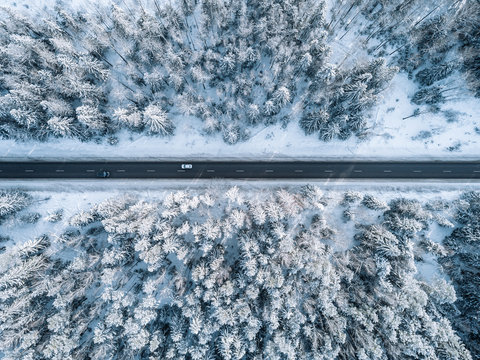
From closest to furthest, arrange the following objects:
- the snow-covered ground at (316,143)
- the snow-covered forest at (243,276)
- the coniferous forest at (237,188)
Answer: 1. the snow-covered forest at (243,276)
2. the coniferous forest at (237,188)
3. the snow-covered ground at (316,143)

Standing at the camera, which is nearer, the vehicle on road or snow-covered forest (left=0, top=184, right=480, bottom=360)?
snow-covered forest (left=0, top=184, right=480, bottom=360)

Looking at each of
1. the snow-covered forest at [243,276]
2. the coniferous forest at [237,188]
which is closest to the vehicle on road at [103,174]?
the coniferous forest at [237,188]

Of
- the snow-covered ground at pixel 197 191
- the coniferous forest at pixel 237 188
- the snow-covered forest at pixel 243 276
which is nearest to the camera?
the snow-covered forest at pixel 243 276

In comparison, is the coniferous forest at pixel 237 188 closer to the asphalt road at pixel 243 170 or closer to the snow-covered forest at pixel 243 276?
the snow-covered forest at pixel 243 276

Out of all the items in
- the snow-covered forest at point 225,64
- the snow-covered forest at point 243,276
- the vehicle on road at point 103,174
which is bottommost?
the snow-covered forest at point 243,276

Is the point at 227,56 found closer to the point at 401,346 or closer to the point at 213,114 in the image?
the point at 213,114

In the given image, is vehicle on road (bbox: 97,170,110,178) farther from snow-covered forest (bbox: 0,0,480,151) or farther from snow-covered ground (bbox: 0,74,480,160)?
snow-covered forest (bbox: 0,0,480,151)

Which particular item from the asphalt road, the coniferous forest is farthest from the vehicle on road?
the coniferous forest
